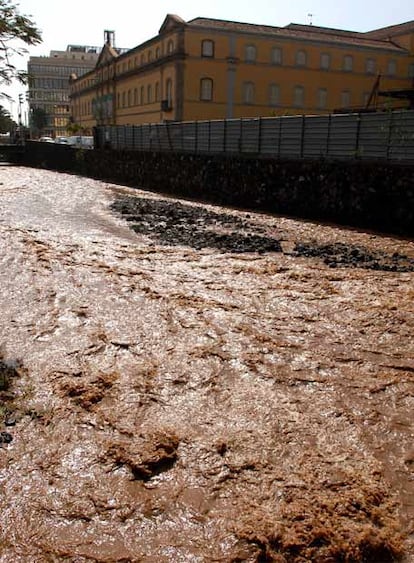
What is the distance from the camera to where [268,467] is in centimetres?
460

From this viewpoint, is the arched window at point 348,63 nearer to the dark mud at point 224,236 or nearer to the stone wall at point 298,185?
the stone wall at point 298,185

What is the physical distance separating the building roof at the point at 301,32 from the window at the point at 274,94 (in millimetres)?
4309

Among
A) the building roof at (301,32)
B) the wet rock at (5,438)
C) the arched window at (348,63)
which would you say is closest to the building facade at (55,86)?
the building roof at (301,32)

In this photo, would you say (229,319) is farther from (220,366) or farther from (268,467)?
(268,467)

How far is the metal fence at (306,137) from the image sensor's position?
16.4 metres

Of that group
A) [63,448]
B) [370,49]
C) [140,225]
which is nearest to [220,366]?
[63,448]

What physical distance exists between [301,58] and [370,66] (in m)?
7.60

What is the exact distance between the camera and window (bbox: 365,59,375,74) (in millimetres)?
56844

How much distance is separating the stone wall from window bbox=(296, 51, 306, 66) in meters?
26.9

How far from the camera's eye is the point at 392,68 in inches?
2280

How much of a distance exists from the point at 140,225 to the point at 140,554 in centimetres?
1421

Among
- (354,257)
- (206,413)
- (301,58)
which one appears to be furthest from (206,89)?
(206,413)

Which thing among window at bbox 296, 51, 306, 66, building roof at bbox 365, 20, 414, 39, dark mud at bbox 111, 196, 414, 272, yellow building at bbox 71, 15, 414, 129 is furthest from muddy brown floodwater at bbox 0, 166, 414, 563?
building roof at bbox 365, 20, 414, 39

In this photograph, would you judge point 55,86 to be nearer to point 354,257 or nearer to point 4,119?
point 354,257
